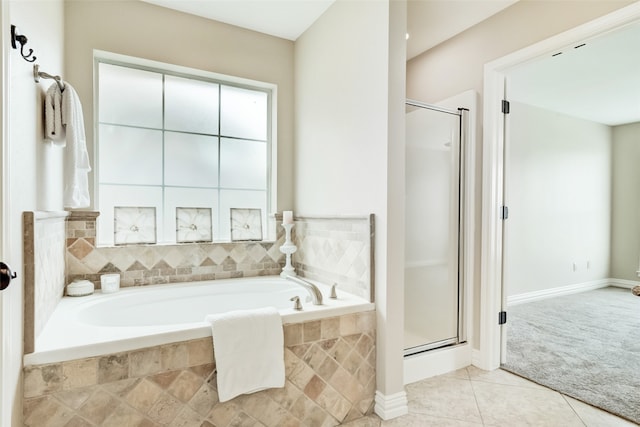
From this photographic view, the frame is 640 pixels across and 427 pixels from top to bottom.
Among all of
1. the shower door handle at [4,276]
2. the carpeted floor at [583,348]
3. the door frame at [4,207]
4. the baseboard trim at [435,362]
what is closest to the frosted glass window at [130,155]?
the door frame at [4,207]

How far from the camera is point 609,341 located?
9.95 feet

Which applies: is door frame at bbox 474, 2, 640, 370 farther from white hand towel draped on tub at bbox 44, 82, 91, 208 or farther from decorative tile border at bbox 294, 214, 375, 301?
white hand towel draped on tub at bbox 44, 82, 91, 208

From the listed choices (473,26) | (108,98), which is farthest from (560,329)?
(108,98)

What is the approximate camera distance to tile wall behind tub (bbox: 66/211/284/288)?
227cm

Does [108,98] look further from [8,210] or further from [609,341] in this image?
[609,341]

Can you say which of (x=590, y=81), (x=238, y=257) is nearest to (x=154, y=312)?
(x=238, y=257)

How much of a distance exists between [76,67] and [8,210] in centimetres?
162

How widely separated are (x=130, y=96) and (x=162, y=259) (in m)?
1.23

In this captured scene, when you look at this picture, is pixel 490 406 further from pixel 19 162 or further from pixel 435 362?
pixel 19 162

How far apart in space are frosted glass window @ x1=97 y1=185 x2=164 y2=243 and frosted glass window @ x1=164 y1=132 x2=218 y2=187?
0.16m

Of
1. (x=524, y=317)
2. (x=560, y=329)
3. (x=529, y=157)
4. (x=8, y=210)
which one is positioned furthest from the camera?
(x=529, y=157)

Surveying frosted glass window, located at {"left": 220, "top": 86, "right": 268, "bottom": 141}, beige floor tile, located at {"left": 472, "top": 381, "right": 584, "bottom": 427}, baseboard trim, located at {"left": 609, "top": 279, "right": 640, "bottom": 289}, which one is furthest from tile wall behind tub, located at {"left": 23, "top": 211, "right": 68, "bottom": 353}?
baseboard trim, located at {"left": 609, "top": 279, "right": 640, "bottom": 289}

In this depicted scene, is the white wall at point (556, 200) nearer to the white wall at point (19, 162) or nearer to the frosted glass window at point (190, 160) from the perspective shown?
the frosted glass window at point (190, 160)

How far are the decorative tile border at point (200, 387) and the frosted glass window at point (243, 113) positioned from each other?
1816 mm
